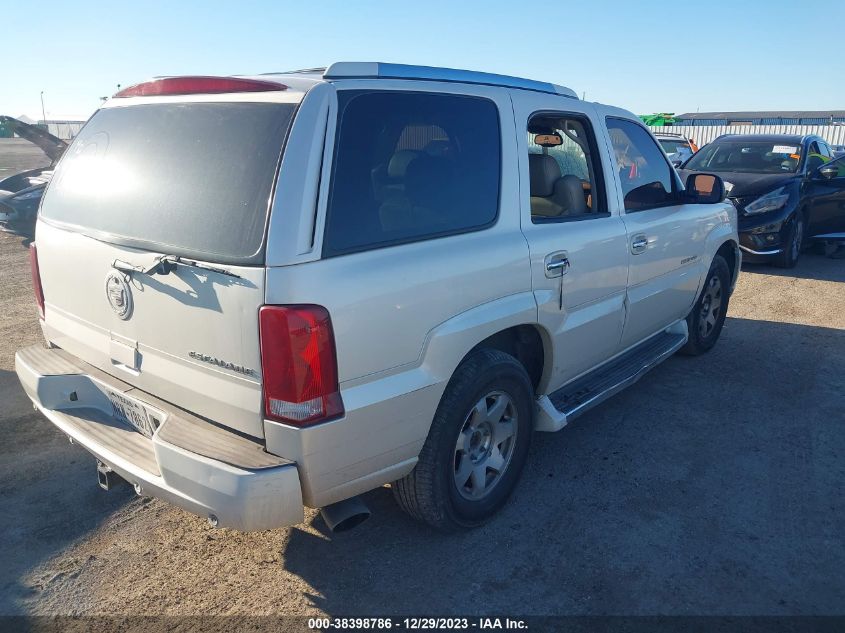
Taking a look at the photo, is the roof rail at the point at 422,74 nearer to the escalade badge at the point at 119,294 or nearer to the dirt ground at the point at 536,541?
the escalade badge at the point at 119,294

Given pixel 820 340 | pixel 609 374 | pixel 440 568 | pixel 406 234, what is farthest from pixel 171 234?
pixel 820 340

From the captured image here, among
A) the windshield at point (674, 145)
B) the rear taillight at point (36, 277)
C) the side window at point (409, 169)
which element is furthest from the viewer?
the windshield at point (674, 145)

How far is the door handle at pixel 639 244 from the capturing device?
13.3 feet

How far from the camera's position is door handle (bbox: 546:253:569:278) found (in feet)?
11.0

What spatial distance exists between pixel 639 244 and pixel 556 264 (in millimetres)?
1002

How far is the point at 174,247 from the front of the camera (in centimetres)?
252

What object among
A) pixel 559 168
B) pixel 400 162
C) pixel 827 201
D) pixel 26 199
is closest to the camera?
pixel 400 162

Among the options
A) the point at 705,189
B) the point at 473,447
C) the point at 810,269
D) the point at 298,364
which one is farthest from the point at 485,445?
the point at 810,269

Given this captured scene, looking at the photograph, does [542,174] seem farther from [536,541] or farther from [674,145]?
[674,145]

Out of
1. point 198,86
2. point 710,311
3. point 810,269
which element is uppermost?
point 198,86

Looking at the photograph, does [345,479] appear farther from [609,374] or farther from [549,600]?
[609,374]

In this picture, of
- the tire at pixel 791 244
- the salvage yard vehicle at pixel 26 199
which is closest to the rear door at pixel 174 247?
the salvage yard vehicle at pixel 26 199

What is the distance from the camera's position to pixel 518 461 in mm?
3438

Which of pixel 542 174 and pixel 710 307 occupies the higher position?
pixel 542 174
